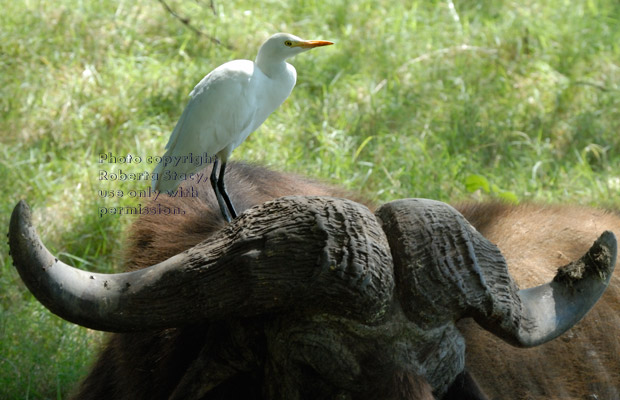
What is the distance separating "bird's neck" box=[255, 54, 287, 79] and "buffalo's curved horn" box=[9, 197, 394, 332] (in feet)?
4.45

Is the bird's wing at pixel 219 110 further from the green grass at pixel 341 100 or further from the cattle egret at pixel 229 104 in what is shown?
the green grass at pixel 341 100

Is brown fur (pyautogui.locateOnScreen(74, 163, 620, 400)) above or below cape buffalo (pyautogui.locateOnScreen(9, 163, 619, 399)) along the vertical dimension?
below

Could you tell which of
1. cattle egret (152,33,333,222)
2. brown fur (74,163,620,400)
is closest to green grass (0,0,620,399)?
brown fur (74,163,620,400)

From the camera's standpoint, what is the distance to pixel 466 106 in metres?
7.41

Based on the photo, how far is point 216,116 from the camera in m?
3.95

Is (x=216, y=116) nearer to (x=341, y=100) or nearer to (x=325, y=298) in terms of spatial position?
(x=325, y=298)

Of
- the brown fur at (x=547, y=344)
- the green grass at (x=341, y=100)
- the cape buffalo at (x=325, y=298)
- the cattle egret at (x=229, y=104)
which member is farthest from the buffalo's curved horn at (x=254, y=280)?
the green grass at (x=341, y=100)

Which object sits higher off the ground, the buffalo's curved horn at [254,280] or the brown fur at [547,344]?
the buffalo's curved horn at [254,280]

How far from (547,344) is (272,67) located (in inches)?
67.5

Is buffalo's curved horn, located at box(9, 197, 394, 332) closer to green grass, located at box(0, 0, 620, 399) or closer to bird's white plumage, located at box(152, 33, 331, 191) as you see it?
bird's white plumage, located at box(152, 33, 331, 191)

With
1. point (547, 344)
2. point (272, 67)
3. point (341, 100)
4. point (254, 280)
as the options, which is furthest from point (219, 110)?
point (341, 100)

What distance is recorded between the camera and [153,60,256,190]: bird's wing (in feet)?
12.9

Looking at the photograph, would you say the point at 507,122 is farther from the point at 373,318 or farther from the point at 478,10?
the point at 373,318

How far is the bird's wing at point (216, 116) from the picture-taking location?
3.94 meters
